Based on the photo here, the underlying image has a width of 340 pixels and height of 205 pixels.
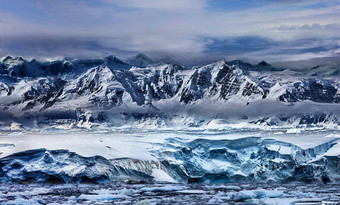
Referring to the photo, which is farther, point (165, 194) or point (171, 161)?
point (171, 161)

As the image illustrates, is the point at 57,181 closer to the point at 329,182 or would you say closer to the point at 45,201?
the point at 45,201

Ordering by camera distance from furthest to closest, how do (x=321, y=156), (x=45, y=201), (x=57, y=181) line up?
(x=321, y=156) < (x=57, y=181) < (x=45, y=201)

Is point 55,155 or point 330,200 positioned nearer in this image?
point 330,200

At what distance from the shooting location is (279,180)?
360 ft

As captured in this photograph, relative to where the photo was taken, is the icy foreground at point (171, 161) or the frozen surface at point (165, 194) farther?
the icy foreground at point (171, 161)

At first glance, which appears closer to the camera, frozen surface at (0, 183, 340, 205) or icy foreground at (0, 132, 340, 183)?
frozen surface at (0, 183, 340, 205)

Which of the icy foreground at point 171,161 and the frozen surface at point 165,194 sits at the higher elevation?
the icy foreground at point 171,161

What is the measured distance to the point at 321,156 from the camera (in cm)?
11231

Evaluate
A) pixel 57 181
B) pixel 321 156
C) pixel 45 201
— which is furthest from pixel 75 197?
pixel 321 156

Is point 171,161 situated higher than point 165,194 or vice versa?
point 171,161

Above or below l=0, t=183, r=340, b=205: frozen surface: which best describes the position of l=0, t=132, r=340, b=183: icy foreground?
above

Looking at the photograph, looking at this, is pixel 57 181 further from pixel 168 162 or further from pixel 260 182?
pixel 260 182

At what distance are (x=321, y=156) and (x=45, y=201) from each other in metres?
54.4

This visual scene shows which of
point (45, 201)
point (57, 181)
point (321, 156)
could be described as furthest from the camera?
point (321, 156)
